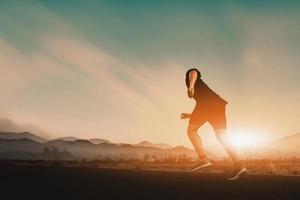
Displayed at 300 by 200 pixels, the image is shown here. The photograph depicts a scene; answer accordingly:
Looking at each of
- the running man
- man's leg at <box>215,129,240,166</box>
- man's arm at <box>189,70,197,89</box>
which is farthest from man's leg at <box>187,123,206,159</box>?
man's arm at <box>189,70,197,89</box>

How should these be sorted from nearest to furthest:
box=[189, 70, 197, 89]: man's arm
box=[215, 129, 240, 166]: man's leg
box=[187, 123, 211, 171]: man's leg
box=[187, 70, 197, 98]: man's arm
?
box=[215, 129, 240, 166]: man's leg → box=[187, 70, 197, 98]: man's arm → box=[189, 70, 197, 89]: man's arm → box=[187, 123, 211, 171]: man's leg

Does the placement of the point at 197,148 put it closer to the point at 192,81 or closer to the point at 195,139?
the point at 195,139

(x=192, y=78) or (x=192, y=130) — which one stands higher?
(x=192, y=78)

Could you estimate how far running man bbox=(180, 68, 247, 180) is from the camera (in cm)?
1070

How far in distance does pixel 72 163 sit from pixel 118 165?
137 inches

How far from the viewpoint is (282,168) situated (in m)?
13.0

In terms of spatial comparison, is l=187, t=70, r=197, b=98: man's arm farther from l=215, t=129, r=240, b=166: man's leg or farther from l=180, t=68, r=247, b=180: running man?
l=215, t=129, r=240, b=166: man's leg

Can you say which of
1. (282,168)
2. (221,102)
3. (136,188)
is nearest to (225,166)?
(282,168)

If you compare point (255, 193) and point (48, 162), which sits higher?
point (48, 162)

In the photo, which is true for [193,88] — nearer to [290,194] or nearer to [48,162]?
[290,194]

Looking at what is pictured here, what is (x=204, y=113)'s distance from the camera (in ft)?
36.2

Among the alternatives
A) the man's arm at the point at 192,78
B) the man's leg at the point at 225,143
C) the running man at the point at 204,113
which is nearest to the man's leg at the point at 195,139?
the running man at the point at 204,113

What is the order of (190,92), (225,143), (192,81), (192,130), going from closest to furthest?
(225,143) → (190,92) → (192,81) → (192,130)

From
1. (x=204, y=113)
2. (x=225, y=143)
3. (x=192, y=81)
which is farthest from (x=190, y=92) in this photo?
(x=225, y=143)
